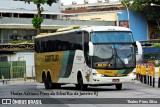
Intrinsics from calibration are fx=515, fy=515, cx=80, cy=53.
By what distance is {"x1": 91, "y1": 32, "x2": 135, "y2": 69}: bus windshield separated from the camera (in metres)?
25.1

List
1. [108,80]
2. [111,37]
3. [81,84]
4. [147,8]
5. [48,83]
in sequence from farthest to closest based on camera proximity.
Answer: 1. [147,8]
2. [48,83]
3. [81,84]
4. [111,37]
5. [108,80]

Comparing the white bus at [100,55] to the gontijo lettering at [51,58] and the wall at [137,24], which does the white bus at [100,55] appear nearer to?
the gontijo lettering at [51,58]

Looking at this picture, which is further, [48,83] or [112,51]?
[48,83]

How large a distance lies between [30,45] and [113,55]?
40598 mm

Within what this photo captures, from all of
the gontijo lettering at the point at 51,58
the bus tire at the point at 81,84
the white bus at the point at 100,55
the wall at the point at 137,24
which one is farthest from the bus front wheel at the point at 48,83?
the wall at the point at 137,24

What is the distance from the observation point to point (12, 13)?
2918 inches

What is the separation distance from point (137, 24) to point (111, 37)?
192 ft

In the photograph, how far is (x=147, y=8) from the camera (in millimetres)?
82250

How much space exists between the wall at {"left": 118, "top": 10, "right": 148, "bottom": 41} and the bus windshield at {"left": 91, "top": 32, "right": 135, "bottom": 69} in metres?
56.6

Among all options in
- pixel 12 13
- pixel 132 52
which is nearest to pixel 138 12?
pixel 12 13

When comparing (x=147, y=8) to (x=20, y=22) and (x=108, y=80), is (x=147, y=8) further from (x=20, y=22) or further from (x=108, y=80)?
(x=108, y=80)

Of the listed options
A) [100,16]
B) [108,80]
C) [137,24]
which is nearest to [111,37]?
[108,80]

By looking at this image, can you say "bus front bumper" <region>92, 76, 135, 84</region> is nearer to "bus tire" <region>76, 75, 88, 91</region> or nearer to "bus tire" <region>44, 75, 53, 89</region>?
"bus tire" <region>76, 75, 88, 91</region>

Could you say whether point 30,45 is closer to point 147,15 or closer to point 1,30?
point 1,30
